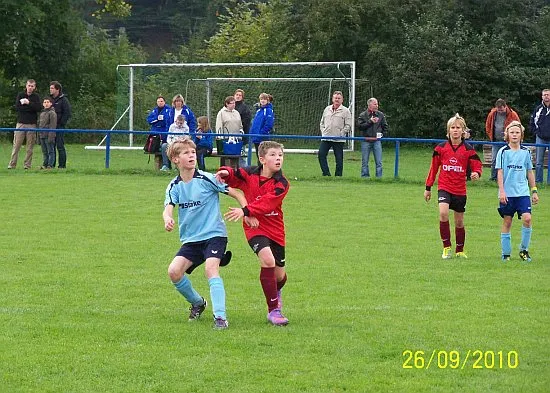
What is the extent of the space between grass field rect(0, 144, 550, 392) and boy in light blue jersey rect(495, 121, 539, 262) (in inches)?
10.4

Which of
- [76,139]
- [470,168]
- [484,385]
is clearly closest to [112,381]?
[484,385]

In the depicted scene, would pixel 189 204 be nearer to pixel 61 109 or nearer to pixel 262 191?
pixel 262 191

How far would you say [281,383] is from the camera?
21.5 feet

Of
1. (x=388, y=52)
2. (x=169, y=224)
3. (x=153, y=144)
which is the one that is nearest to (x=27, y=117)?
(x=153, y=144)

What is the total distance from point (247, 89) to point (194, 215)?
26521 mm

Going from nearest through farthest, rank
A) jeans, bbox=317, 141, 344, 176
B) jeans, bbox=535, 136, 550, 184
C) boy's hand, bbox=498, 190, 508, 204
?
boy's hand, bbox=498, 190, 508, 204, jeans, bbox=535, 136, 550, 184, jeans, bbox=317, 141, 344, 176

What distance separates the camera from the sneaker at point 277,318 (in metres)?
8.34

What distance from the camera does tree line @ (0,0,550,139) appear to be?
3494 centimetres

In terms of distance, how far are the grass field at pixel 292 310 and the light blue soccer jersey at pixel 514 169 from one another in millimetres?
813

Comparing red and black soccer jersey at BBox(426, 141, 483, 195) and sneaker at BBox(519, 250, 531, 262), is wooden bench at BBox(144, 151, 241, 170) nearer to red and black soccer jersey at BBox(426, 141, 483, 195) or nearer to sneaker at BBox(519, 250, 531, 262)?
red and black soccer jersey at BBox(426, 141, 483, 195)

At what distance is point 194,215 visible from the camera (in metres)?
8.54

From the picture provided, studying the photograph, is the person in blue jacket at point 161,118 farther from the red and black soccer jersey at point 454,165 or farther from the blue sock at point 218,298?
the blue sock at point 218,298
